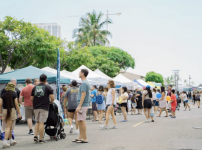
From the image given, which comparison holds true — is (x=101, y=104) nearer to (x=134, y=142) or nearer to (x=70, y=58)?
(x=134, y=142)

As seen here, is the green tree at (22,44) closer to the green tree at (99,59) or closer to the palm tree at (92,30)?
the green tree at (99,59)

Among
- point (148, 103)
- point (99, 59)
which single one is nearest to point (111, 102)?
point (148, 103)

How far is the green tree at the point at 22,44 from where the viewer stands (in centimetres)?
2644

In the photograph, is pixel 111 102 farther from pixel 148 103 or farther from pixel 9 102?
pixel 9 102

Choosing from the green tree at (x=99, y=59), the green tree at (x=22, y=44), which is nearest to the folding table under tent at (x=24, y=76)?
the green tree at (x=22, y=44)

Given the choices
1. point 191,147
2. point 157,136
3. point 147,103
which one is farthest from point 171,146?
point 147,103

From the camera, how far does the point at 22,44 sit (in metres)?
26.2

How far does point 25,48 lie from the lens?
27.0 meters

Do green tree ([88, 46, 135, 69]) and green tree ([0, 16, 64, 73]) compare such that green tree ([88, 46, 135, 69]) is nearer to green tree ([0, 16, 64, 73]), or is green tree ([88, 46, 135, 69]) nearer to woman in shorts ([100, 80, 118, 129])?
green tree ([0, 16, 64, 73])

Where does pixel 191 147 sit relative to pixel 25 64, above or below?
below

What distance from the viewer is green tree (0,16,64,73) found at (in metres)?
26.4

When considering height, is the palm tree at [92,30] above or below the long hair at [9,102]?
above

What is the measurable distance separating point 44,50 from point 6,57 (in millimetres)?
4413

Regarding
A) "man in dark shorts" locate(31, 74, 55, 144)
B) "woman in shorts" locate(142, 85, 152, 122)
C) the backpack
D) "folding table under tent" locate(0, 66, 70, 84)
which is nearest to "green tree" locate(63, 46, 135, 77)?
"folding table under tent" locate(0, 66, 70, 84)
